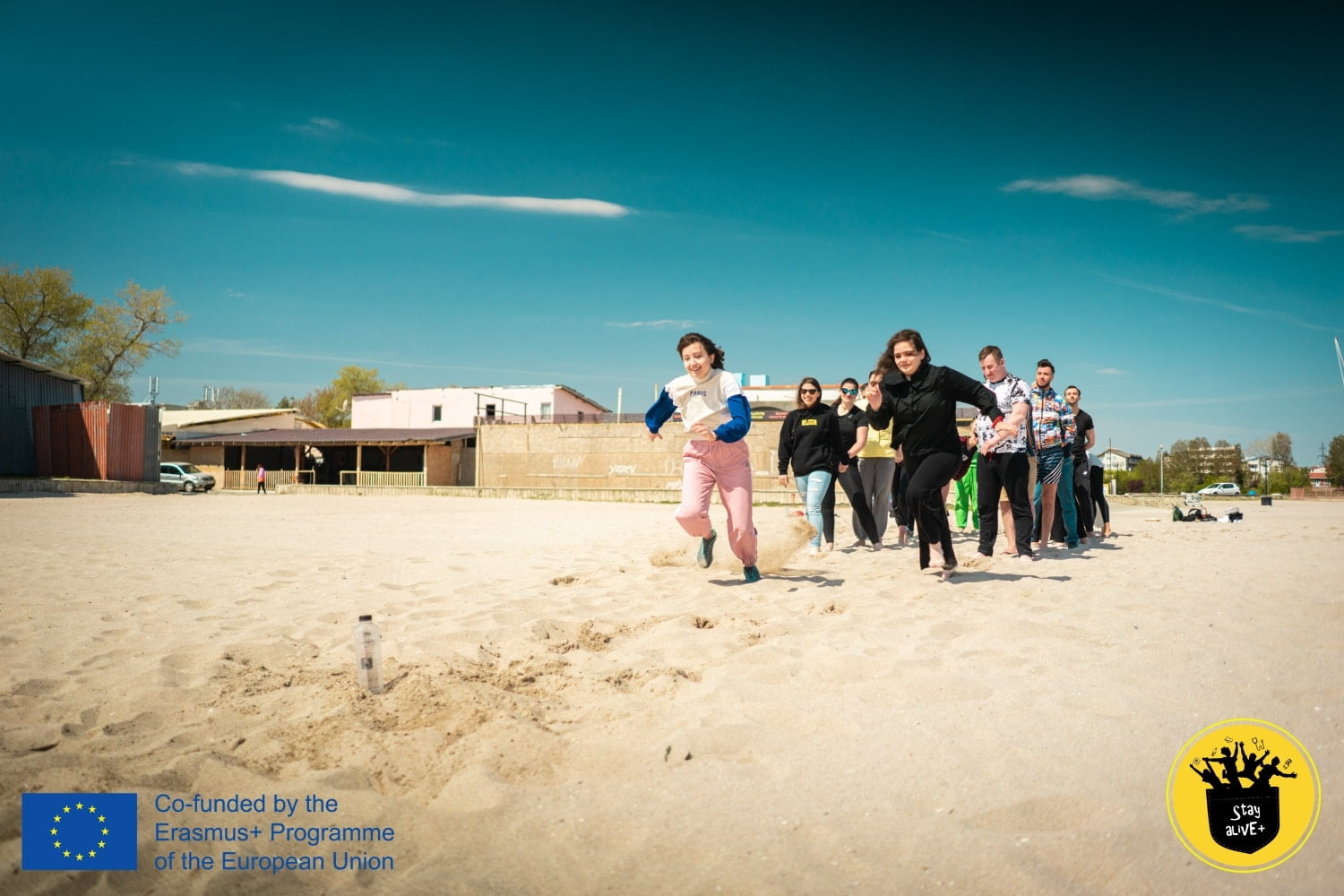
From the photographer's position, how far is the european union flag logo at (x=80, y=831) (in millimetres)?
2010

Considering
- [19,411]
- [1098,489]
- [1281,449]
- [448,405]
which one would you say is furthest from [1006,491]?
[1281,449]

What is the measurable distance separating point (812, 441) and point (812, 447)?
0.06m

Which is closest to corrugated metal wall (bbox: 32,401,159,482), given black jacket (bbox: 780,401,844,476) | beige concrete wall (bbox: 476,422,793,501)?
beige concrete wall (bbox: 476,422,793,501)

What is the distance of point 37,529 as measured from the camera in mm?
10352

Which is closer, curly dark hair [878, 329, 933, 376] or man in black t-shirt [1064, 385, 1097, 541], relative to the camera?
curly dark hair [878, 329, 933, 376]

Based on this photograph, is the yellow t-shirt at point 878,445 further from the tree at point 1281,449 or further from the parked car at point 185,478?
the tree at point 1281,449

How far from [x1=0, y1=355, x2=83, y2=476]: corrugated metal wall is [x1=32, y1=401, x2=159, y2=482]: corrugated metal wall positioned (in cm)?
38

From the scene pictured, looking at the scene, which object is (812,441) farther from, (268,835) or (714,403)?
(268,835)

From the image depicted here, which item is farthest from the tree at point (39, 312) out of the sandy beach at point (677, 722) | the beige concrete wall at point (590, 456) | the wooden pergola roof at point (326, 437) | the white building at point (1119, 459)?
the white building at point (1119, 459)

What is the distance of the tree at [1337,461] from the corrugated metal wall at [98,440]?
86.1 m

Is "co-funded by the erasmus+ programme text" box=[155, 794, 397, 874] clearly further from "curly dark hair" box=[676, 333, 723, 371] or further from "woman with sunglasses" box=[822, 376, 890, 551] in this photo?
"woman with sunglasses" box=[822, 376, 890, 551]

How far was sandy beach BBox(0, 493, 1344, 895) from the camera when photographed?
6.49ft

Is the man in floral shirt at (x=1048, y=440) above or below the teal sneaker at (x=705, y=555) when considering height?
above

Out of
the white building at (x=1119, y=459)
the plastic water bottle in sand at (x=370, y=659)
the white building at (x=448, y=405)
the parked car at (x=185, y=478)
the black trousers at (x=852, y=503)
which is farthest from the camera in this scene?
the white building at (x=1119, y=459)
